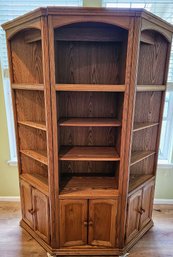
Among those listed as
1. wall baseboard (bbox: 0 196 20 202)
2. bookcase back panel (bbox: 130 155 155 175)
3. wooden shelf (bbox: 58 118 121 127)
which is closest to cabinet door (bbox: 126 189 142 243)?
bookcase back panel (bbox: 130 155 155 175)

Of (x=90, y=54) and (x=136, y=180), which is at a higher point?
(x=90, y=54)

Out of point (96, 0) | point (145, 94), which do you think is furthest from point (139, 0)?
point (145, 94)

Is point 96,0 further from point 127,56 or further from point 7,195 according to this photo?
point 7,195

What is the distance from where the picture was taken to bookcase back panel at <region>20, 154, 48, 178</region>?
206cm

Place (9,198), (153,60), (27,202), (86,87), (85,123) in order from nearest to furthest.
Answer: (86,87)
(85,123)
(153,60)
(27,202)
(9,198)

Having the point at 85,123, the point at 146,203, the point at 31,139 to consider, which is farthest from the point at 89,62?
the point at 146,203

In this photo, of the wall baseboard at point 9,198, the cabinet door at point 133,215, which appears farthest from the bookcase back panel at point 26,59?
the wall baseboard at point 9,198

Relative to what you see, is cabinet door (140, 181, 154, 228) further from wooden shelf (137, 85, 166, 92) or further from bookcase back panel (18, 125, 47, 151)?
bookcase back panel (18, 125, 47, 151)

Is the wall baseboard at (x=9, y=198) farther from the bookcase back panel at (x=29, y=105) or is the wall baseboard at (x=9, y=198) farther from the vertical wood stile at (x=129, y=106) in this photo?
the vertical wood stile at (x=129, y=106)

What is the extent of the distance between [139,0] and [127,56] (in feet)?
3.46

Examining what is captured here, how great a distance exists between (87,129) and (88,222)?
0.88 metres

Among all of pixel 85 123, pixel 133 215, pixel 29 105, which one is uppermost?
pixel 29 105

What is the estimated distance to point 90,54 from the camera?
1.74 meters

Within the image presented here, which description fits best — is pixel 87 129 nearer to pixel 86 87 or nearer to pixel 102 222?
pixel 86 87
